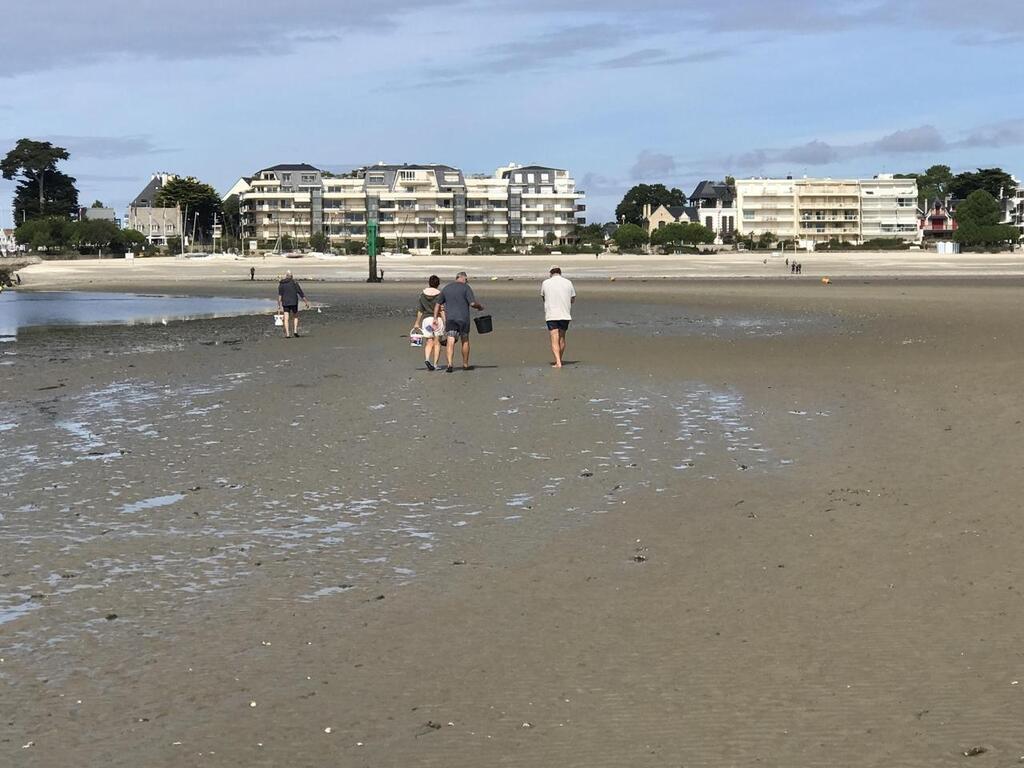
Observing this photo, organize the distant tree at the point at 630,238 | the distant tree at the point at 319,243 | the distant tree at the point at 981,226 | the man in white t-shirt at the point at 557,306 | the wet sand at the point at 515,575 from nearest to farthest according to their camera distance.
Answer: the wet sand at the point at 515,575
the man in white t-shirt at the point at 557,306
the distant tree at the point at 981,226
the distant tree at the point at 630,238
the distant tree at the point at 319,243

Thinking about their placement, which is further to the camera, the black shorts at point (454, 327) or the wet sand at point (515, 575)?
the black shorts at point (454, 327)

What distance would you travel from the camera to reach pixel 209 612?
756cm

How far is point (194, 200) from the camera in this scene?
621ft

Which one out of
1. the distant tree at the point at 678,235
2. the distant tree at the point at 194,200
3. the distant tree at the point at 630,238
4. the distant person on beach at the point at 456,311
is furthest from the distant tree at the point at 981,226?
the distant person on beach at the point at 456,311

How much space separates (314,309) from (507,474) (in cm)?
3435

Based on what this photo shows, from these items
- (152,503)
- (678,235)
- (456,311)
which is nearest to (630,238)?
(678,235)

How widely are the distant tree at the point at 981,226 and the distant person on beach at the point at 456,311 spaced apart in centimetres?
14596

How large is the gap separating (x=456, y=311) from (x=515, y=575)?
46.0 feet

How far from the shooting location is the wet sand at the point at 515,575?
565cm

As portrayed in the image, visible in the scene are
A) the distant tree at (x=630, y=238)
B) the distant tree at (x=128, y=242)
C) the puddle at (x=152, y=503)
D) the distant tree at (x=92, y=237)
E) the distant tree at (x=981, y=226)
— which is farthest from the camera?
the distant tree at (x=630, y=238)

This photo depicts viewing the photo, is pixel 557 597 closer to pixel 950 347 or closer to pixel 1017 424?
pixel 1017 424

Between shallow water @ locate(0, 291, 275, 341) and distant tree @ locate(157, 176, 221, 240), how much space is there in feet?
412

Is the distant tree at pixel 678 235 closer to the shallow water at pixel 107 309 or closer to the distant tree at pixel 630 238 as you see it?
the distant tree at pixel 630 238

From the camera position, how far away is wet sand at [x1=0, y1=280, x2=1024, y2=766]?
5.65 m
